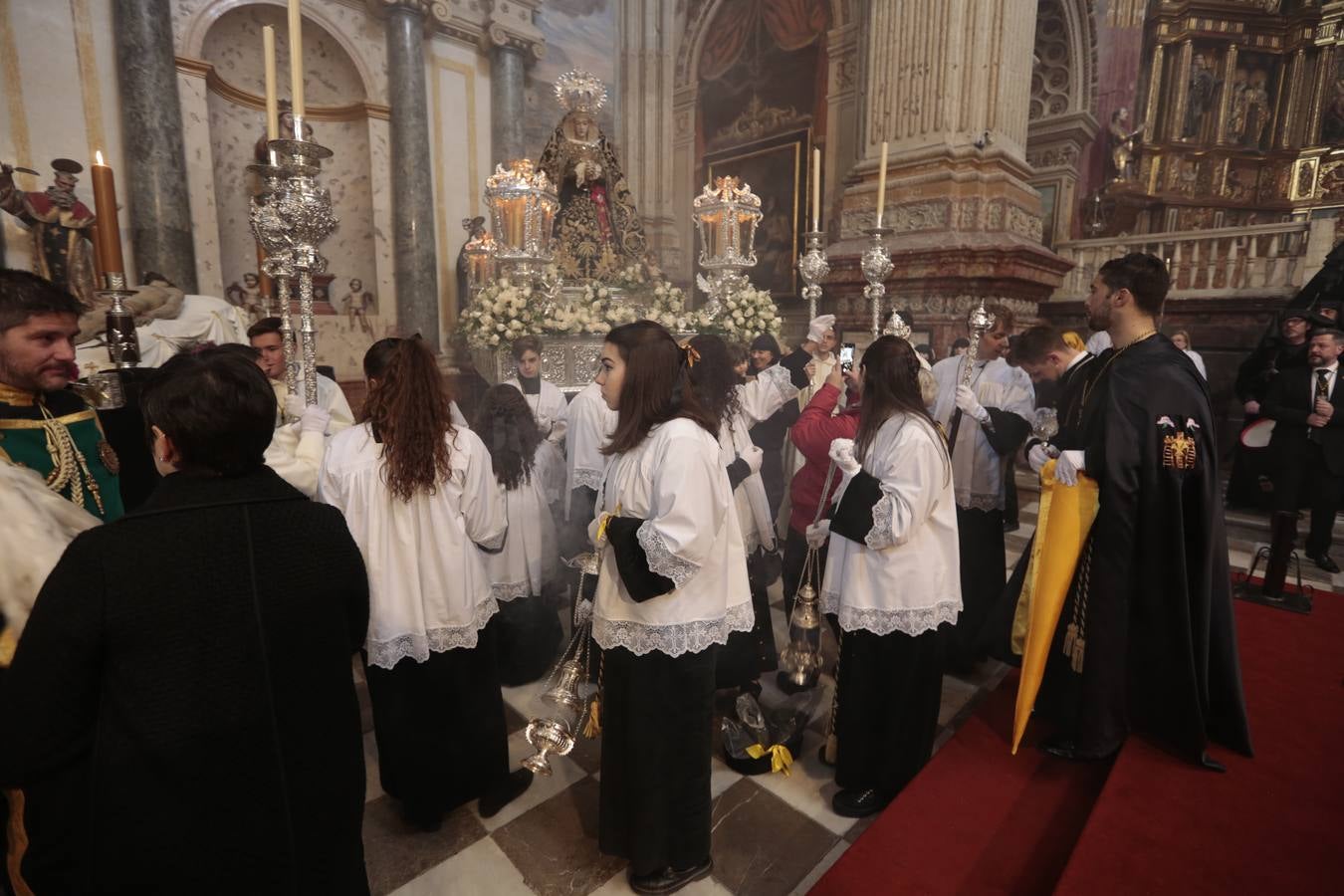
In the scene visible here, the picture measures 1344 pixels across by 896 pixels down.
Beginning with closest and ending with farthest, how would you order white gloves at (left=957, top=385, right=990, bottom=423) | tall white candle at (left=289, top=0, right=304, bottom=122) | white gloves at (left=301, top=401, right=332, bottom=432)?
1. tall white candle at (left=289, top=0, right=304, bottom=122)
2. white gloves at (left=301, top=401, right=332, bottom=432)
3. white gloves at (left=957, top=385, right=990, bottom=423)

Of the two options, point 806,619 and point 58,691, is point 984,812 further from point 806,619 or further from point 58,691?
point 58,691

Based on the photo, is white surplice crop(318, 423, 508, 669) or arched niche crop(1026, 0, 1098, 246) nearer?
white surplice crop(318, 423, 508, 669)

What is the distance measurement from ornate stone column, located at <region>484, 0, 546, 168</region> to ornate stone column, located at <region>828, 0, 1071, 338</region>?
5.24m

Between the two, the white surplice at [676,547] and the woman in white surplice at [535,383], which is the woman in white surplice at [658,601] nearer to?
the white surplice at [676,547]

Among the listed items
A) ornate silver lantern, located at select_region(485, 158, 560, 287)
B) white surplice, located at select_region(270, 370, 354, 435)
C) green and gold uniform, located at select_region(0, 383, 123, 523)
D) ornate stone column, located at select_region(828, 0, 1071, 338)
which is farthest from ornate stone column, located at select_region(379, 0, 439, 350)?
green and gold uniform, located at select_region(0, 383, 123, 523)

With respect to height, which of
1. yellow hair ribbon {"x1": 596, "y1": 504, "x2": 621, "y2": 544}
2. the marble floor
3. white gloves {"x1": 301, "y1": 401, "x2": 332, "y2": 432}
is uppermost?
white gloves {"x1": 301, "y1": 401, "x2": 332, "y2": 432}

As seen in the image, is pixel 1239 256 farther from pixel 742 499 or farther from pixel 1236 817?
pixel 1236 817

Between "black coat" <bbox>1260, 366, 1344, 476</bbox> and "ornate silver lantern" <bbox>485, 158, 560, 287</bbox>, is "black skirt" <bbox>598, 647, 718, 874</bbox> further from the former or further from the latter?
"black coat" <bbox>1260, 366, 1344, 476</bbox>

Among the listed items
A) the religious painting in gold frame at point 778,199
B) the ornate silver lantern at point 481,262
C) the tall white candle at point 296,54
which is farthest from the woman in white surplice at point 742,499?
the religious painting in gold frame at point 778,199

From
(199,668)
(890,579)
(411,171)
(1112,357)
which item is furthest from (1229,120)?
(199,668)

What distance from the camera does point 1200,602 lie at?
2.62 m

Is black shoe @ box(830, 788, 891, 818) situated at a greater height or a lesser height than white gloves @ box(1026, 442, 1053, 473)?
lesser

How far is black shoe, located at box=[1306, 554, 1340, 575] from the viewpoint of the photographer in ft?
18.4

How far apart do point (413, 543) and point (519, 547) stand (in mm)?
1238
